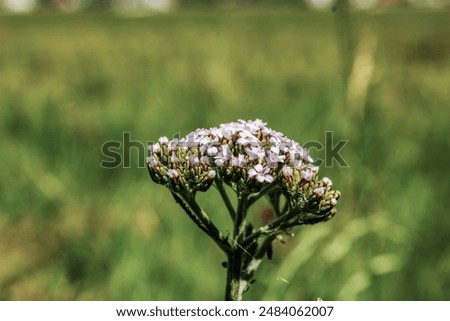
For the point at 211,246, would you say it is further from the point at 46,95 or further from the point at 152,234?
the point at 46,95

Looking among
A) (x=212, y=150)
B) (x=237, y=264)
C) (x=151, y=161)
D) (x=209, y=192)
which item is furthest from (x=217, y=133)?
(x=209, y=192)

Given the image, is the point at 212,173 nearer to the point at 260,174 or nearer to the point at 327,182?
the point at 260,174

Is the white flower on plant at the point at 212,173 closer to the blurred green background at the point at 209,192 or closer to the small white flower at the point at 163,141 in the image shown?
the small white flower at the point at 163,141

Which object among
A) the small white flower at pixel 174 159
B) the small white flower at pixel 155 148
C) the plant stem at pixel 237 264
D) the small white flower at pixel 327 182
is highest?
the small white flower at pixel 155 148

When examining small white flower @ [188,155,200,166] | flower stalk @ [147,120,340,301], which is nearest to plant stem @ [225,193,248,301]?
flower stalk @ [147,120,340,301]

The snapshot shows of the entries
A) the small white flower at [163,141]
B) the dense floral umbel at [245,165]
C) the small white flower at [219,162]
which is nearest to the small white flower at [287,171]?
the dense floral umbel at [245,165]

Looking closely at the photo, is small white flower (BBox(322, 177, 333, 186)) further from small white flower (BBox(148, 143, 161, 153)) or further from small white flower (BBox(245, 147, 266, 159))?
small white flower (BBox(148, 143, 161, 153))
